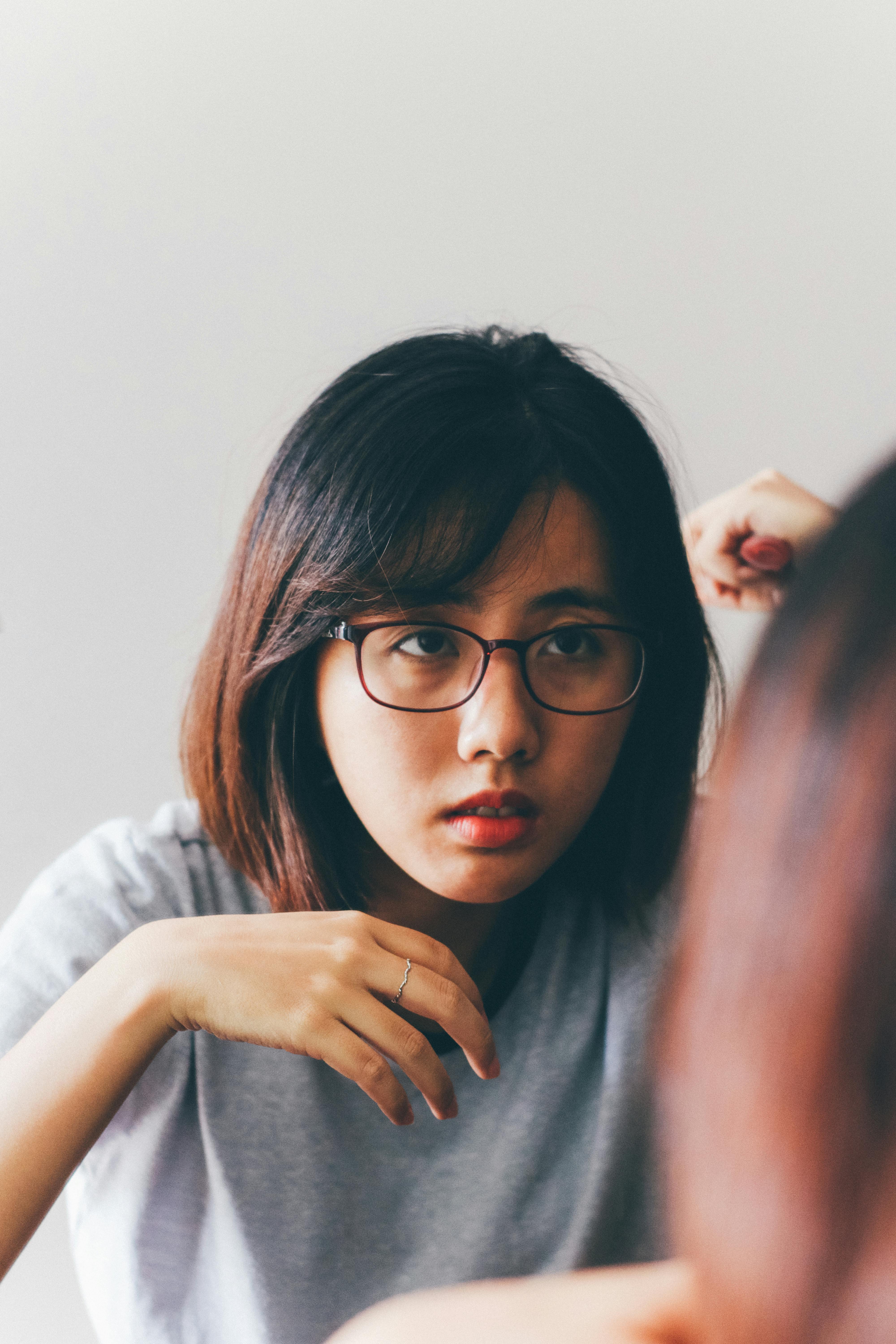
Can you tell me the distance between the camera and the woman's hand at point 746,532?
112 centimetres

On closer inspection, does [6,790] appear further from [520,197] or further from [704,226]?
[704,226]

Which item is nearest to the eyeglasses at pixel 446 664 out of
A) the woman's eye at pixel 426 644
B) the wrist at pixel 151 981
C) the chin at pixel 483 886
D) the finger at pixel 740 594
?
the woman's eye at pixel 426 644

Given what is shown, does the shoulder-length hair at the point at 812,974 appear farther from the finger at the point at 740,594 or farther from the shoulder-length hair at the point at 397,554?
the finger at the point at 740,594

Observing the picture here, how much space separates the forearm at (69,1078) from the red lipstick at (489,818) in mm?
263

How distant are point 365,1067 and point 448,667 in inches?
12.5

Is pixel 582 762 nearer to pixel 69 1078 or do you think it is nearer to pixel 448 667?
pixel 448 667

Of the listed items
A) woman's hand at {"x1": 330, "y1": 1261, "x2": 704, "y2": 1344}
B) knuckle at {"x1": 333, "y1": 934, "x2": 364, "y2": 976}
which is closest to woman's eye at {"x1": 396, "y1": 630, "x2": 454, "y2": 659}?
knuckle at {"x1": 333, "y1": 934, "x2": 364, "y2": 976}

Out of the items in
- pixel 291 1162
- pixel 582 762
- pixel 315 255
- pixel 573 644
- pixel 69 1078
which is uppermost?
pixel 315 255

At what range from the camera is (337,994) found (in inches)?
27.5

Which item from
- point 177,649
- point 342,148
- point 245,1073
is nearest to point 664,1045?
point 245,1073

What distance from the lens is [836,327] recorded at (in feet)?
4.14

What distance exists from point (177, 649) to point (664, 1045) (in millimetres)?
872

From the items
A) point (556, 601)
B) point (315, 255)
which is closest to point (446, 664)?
point (556, 601)

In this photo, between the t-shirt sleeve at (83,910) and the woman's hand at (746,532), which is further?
the woman's hand at (746,532)
